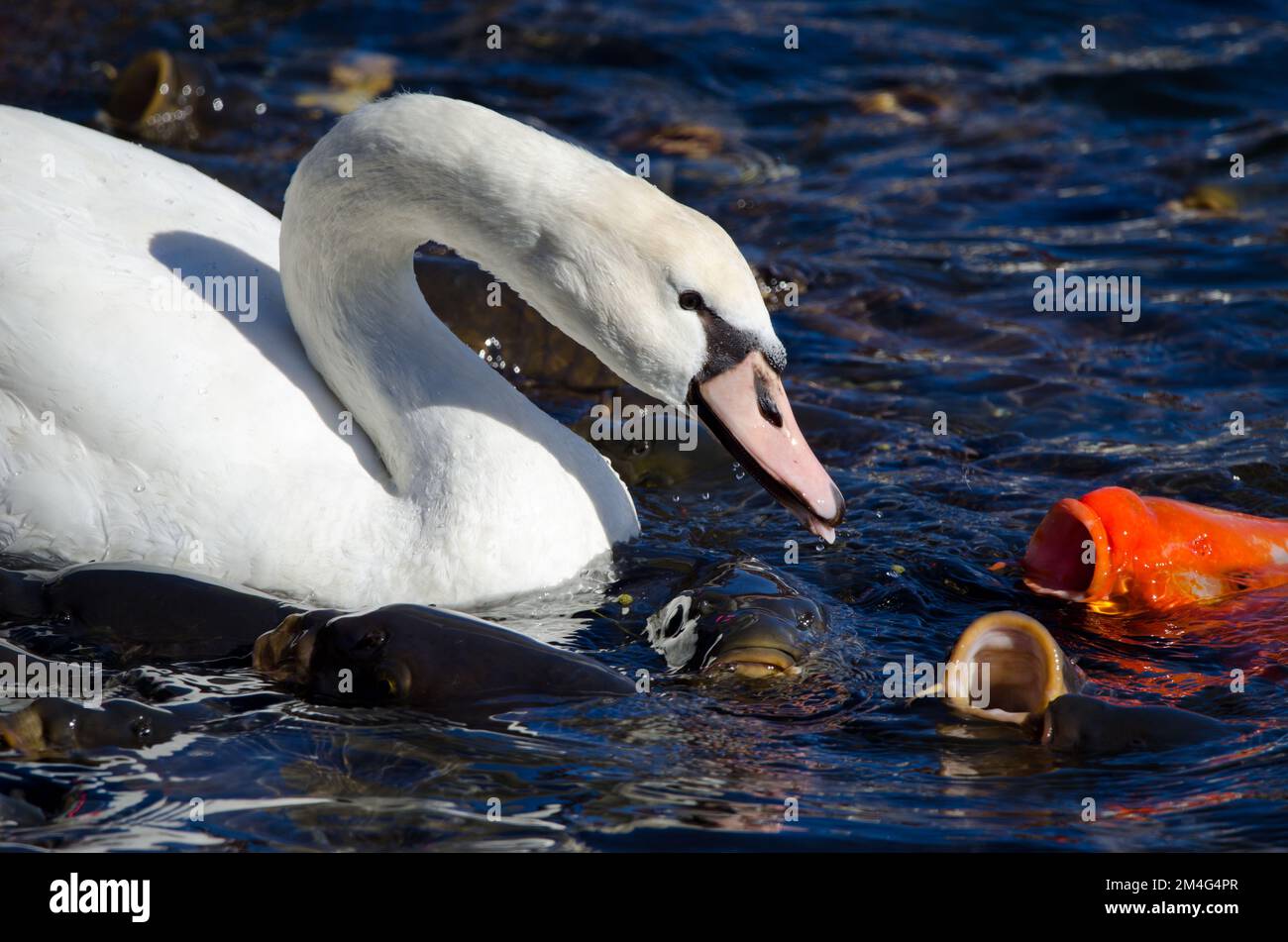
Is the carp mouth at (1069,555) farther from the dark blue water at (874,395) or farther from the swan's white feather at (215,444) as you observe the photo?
the swan's white feather at (215,444)

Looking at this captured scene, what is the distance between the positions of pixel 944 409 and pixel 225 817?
383 cm

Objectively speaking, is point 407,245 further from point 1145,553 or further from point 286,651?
point 1145,553

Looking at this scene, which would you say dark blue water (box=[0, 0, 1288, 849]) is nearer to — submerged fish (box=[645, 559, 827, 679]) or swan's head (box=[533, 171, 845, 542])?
submerged fish (box=[645, 559, 827, 679])

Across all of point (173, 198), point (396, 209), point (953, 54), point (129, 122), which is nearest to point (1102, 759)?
point (396, 209)

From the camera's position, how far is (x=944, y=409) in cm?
681

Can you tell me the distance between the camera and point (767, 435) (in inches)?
186

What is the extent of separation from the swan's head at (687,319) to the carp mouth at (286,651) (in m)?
1.15

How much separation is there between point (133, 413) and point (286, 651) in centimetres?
83

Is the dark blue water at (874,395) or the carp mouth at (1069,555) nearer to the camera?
the dark blue water at (874,395)

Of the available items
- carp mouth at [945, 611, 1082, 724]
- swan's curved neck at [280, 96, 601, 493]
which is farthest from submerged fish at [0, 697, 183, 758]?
carp mouth at [945, 611, 1082, 724]

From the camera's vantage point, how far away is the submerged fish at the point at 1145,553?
201 inches

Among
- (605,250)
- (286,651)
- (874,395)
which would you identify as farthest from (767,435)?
(874,395)

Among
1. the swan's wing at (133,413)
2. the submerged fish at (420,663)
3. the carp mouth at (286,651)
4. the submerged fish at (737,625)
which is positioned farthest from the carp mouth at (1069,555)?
the carp mouth at (286,651)
